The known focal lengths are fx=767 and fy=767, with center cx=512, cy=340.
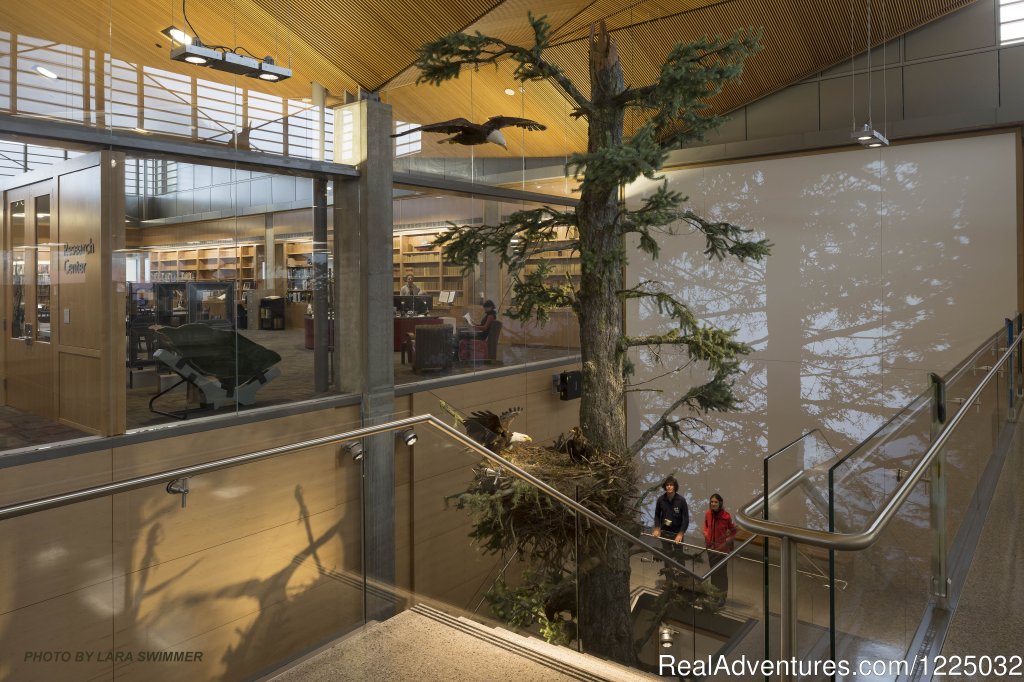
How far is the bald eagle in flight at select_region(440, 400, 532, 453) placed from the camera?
9258 mm

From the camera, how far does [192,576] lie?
9.81ft

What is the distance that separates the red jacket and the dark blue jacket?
322 mm

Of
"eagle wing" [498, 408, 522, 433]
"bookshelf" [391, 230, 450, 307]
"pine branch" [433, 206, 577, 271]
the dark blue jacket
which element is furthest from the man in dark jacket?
"bookshelf" [391, 230, 450, 307]

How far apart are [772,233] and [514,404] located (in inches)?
197

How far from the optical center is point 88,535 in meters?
2.63

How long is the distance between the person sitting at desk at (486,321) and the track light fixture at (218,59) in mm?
4275

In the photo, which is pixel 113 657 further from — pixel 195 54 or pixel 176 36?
pixel 176 36

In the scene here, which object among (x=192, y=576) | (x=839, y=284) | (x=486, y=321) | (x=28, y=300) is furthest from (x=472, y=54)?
(x=839, y=284)

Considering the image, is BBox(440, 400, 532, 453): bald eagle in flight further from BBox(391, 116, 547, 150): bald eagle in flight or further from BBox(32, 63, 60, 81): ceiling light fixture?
BBox(32, 63, 60, 81): ceiling light fixture

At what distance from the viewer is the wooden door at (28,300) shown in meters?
6.38

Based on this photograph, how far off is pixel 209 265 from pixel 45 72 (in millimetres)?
2079

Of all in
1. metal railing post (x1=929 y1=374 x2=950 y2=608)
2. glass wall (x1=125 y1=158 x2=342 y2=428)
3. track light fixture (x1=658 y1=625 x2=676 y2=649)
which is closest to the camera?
metal railing post (x1=929 y1=374 x2=950 y2=608)

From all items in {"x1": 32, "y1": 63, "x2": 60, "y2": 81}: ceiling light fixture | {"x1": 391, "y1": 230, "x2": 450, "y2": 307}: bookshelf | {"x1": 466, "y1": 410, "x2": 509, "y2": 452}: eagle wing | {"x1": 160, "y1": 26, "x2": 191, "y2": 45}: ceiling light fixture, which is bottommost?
{"x1": 466, "y1": 410, "x2": 509, "y2": 452}: eagle wing

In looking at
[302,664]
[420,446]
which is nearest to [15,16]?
[420,446]
